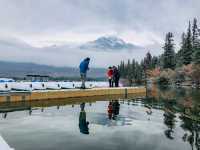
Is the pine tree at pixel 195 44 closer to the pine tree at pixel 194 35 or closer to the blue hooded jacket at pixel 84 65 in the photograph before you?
the pine tree at pixel 194 35

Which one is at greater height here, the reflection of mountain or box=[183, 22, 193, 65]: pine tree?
box=[183, 22, 193, 65]: pine tree

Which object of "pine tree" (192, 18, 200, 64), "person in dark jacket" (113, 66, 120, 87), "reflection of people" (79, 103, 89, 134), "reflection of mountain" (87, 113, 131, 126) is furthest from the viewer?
"pine tree" (192, 18, 200, 64)

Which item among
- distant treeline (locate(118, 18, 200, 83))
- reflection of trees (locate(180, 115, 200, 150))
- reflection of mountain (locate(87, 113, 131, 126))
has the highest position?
distant treeline (locate(118, 18, 200, 83))

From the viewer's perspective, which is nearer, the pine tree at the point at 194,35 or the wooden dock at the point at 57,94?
the wooden dock at the point at 57,94

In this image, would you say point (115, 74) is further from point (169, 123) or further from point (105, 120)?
point (169, 123)

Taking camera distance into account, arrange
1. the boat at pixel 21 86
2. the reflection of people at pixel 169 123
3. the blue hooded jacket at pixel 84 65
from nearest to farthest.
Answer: the reflection of people at pixel 169 123 < the boat at pixel 21 86 < the blue hooded jacket at pixel 84 65

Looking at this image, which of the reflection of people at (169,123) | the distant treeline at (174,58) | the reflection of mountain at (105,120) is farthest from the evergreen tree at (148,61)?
the reflection of mountain at (105,120)

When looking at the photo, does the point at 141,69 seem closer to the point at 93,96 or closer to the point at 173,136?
the point at 93,96

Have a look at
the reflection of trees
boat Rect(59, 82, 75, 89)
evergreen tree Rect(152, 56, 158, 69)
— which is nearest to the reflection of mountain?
the reflection of trees

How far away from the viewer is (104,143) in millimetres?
9875

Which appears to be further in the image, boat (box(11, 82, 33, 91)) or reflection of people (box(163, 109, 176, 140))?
boat (box(11, 82, 33, 91))

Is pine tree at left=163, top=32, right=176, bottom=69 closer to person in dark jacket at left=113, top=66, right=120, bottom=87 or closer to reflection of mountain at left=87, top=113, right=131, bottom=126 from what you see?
person in dark jacket at left=113, top=66, right=120, bottom=87

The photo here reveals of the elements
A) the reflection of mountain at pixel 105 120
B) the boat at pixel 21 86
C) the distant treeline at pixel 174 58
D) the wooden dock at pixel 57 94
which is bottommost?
the reflection of mountain at pixel 105 120

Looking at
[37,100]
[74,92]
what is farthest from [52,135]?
[74,92]
